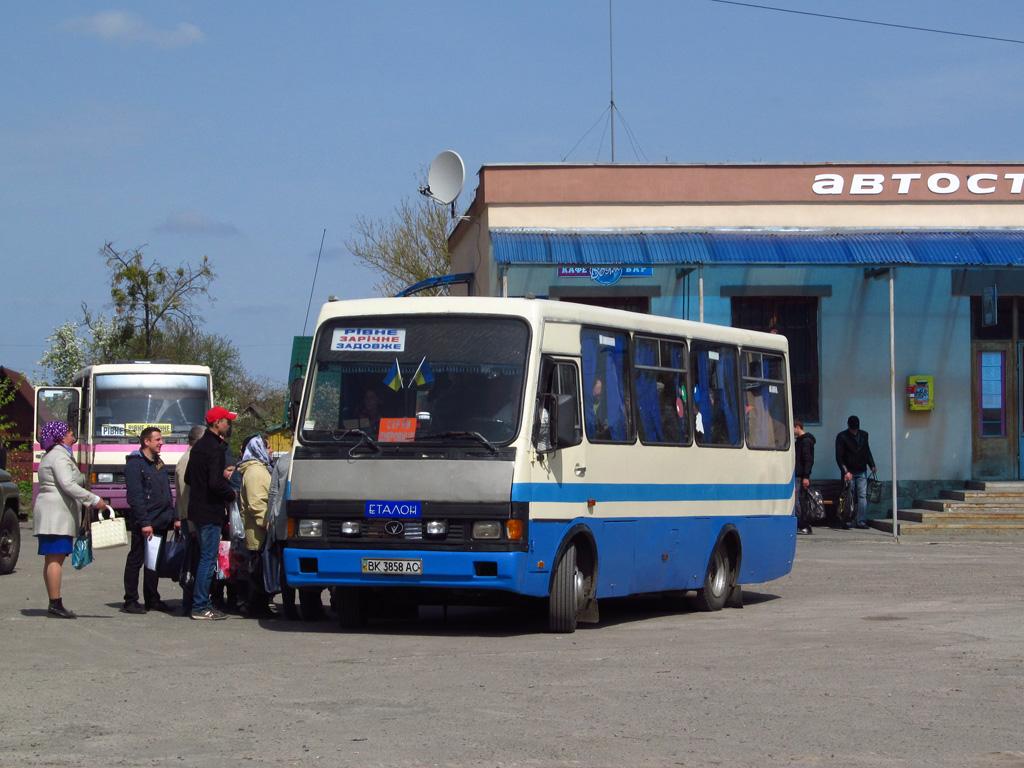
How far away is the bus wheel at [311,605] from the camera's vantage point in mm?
14102

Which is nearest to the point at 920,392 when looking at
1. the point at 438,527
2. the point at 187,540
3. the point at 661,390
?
the point at 661,390

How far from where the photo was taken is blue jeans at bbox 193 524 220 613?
46.1 ft

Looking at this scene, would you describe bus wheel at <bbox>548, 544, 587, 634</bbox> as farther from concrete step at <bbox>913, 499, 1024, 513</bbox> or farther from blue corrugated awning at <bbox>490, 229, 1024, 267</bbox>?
concrete step at <bbox>913, 499, 1024, 513</bbox>

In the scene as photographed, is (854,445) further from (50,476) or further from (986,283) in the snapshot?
(50,476)

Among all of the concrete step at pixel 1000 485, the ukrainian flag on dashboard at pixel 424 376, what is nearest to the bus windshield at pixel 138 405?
the concrete step at pixel 1000 485

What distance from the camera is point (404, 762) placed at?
7.38 metres

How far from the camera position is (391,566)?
12.5 m

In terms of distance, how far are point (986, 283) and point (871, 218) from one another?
2362 millimetres

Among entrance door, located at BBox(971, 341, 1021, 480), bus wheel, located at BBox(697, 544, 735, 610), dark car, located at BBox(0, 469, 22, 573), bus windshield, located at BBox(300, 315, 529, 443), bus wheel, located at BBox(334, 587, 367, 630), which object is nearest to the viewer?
bus windshield, located at BBox(300, 315, 529, 443)

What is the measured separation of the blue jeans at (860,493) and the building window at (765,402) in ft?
34.6

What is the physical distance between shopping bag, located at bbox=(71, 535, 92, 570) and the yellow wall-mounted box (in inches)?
717

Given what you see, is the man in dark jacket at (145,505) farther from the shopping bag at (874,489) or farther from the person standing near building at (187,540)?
the shopping bag at (874,489)

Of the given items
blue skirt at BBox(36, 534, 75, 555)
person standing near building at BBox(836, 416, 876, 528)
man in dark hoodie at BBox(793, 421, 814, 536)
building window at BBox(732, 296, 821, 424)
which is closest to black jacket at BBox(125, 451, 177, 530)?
blue skirt at BBox(36, 534, 75, 555)

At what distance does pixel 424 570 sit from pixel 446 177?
59.5 feet
